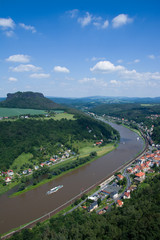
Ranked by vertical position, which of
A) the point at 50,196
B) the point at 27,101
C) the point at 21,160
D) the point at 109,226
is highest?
the point at 27,101

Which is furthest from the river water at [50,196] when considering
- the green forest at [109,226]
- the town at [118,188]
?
the green forest at [109,226]

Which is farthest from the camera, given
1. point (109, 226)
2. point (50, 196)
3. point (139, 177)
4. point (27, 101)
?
point (27, 101)

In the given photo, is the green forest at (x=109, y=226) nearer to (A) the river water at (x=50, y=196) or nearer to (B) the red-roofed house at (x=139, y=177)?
(A) the river water at (x=50, y=196)

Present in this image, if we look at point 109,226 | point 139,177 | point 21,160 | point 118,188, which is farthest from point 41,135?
point 109,226

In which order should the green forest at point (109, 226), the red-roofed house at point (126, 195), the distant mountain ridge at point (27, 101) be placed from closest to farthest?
1. the green forest at point (109, 226)
2. the red-roofed house at point (126, 195)
3. the distant mountain ridge at point (27, 101)

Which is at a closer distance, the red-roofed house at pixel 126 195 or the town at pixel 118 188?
the town at pixel 118 188

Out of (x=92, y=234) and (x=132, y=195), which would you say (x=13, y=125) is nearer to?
(x=132, y=195)

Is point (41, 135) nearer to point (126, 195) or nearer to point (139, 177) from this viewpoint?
point (139, 177)
